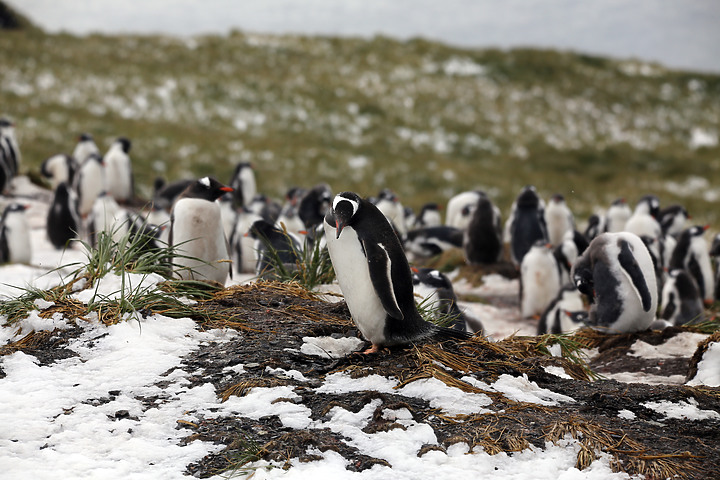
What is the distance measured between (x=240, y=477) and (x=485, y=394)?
1366 millimetres

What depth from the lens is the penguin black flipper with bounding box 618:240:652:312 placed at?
608 cm

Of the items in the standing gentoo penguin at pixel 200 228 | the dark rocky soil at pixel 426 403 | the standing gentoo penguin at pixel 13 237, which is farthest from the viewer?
the standing gentoo penguin at pixel 13 237

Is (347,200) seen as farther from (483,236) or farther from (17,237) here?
(17,237)

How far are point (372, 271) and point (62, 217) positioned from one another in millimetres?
9263

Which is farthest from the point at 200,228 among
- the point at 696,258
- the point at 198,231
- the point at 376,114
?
the point at 376,114

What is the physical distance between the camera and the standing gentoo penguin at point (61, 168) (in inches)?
634

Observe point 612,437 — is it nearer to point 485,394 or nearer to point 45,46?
point 485,394

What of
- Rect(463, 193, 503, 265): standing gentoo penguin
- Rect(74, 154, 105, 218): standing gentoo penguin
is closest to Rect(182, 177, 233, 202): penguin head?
Rect(463, 193, 503, 265): standing gentoo penguin

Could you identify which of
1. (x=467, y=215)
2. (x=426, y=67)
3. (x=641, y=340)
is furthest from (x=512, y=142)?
(x=641, y=340)

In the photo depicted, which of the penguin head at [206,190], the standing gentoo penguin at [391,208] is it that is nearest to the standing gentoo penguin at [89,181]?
the standing gentoo penguin at [391,208]

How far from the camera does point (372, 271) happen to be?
12.1 ft

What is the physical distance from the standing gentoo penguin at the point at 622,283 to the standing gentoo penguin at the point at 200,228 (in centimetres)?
342

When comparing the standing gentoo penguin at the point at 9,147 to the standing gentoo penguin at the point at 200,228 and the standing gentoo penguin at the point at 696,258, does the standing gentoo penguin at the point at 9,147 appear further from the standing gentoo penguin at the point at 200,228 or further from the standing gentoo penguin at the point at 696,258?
the standing gentoo penguin at the point at 696,258

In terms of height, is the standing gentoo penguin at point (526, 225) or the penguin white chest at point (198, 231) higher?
the penguin white chest at point (198, 231)
